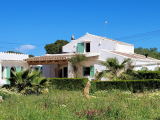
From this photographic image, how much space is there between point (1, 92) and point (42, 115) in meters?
5.58

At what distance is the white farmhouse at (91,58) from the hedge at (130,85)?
6150 mm

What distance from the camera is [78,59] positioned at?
2348cm

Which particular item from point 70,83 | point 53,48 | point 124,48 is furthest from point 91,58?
point 53,48

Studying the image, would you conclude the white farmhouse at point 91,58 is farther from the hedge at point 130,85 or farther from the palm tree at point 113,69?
the hedge at point 130,85

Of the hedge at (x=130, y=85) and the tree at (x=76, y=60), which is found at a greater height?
the tree at (x=76, y=60)

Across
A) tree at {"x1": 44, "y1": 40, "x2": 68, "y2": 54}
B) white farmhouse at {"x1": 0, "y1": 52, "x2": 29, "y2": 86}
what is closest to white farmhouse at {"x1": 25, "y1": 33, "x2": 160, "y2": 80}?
white farmhouse at {"x1": 0, "y1": 52, "x2": 29, "y2": 86}

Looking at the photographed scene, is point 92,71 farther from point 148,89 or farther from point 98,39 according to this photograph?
point 148,89

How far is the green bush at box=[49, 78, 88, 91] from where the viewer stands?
1781cm

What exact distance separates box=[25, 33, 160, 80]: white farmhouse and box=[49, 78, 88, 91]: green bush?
5.50 meters

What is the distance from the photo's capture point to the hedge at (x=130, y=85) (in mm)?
15492

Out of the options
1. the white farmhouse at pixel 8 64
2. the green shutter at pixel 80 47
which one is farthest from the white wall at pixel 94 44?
the white farmhouse at pixel 8 64

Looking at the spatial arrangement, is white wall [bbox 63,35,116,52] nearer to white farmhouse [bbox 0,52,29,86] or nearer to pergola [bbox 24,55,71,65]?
pergola [bbox 24,55,71,65]

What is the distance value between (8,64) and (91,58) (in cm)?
904

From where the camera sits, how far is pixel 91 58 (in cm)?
2442
